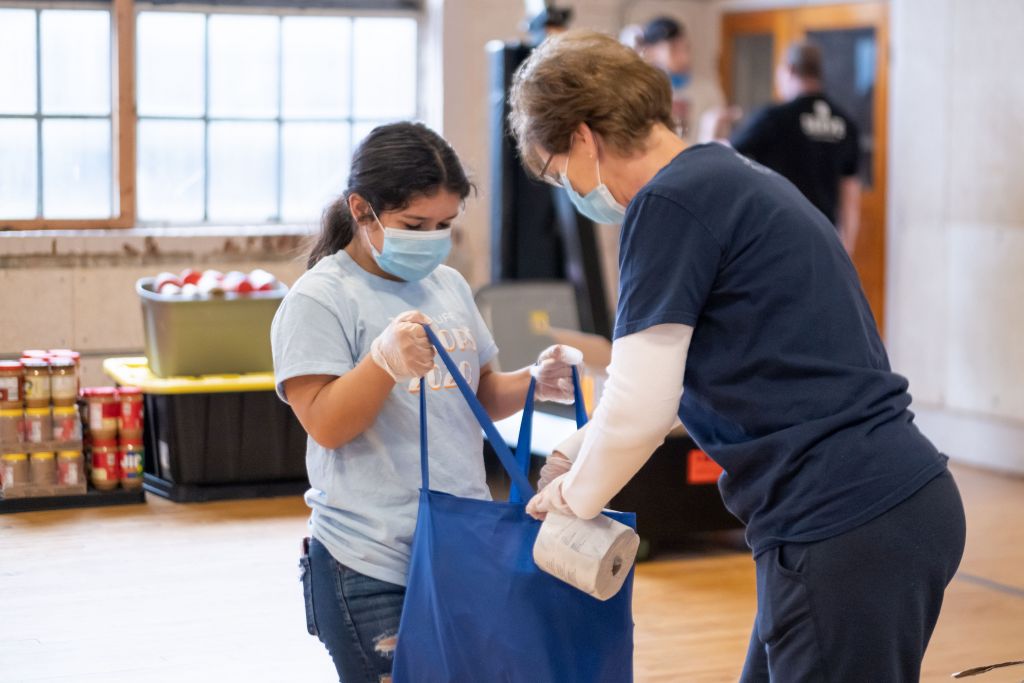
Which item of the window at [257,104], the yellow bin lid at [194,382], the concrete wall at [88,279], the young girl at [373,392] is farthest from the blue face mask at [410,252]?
the window at [257,104]

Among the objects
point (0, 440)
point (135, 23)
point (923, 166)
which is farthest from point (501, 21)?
point (0, 440)

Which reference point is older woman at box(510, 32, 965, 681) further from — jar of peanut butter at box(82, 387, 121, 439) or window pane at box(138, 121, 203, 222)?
window pane at box(138, 121, 203, 222)

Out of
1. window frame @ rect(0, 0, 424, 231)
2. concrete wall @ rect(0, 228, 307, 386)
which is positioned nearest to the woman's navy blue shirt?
concrete wall @ rect(0, 228, 307, 386)

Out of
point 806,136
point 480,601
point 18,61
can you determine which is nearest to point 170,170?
point 18,61

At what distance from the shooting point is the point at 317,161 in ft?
24.2

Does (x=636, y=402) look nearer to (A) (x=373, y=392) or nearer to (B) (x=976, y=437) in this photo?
(A) (x=373, y=392)

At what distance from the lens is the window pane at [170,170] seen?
700cm

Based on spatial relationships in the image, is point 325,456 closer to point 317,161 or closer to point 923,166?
point 923,166

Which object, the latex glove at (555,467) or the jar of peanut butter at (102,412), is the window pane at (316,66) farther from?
the latex glove at (555,467)

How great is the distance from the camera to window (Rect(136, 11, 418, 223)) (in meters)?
7.01

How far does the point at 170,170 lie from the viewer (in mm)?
7055

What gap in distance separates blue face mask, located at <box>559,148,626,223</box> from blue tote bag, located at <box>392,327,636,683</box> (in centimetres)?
27

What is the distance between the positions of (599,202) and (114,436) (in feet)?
12.6

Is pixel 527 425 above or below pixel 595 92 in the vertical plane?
below
